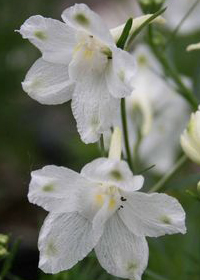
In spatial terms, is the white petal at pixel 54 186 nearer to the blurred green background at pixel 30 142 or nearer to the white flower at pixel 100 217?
the white flower at pixel 100 217

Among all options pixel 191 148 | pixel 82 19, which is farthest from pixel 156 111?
pixel 82 19

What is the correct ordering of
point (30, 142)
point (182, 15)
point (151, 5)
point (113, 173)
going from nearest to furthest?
point (113, 173) < point (151, 5) < point (182, 15) < point (30, 142)

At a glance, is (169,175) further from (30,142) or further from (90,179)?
(30,142)

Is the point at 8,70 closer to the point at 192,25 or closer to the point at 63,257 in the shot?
the point at 192,25

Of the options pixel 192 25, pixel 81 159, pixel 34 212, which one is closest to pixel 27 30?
pixel 192 25

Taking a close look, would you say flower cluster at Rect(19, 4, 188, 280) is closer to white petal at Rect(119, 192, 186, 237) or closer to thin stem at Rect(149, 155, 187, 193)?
white petal at Rect(119, 192, 186, 237)

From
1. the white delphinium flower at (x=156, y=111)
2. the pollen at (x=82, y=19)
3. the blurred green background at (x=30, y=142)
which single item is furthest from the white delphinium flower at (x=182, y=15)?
the pollen at (x=82, y=19)

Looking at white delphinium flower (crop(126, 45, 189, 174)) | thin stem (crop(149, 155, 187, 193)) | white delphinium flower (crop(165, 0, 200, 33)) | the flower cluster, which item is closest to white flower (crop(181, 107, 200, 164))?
the flower cluster
